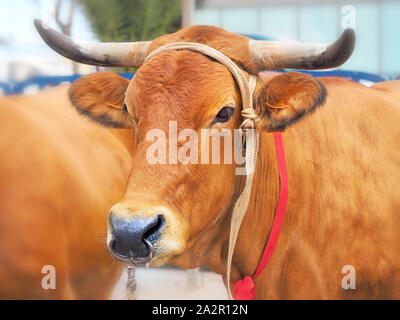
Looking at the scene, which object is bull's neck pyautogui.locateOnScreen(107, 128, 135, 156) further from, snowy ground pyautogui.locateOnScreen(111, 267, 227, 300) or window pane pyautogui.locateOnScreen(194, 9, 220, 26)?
snowy ground pyautogui.locateOnScreen(111, 267, 227, 300)

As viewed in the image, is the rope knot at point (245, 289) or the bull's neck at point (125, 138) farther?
the bull's neck at point (125, 138)

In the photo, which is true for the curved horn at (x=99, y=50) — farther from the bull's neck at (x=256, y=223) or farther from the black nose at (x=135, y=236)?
the black nose at (x=135, y=236)

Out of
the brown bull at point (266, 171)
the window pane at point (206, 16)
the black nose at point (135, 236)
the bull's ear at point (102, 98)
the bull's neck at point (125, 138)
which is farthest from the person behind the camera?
the window pane at point (206, 16)

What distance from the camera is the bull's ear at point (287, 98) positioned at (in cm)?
156

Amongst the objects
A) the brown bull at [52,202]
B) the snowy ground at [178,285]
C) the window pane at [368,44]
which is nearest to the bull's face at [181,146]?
the brown bull at [52,202]

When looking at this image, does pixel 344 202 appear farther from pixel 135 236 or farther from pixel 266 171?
pixel 135 236

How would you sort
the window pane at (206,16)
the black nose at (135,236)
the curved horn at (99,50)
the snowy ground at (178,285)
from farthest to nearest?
the snowy ground at (178,285) < the window pane at (206,16) < the curved horn at (99,50) < the black nose at (135,236)

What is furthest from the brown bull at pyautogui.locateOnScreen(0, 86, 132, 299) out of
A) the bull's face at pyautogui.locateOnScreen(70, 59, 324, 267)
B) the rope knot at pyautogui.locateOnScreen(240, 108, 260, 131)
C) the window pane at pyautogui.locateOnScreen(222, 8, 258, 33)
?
the window pane at pyautogui.locateOnScreen(222, 8, 258, 33)

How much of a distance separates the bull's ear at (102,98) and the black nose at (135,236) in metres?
0.77

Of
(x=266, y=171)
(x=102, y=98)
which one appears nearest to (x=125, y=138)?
(x=102, y=98)

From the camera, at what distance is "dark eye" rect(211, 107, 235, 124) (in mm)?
1464
